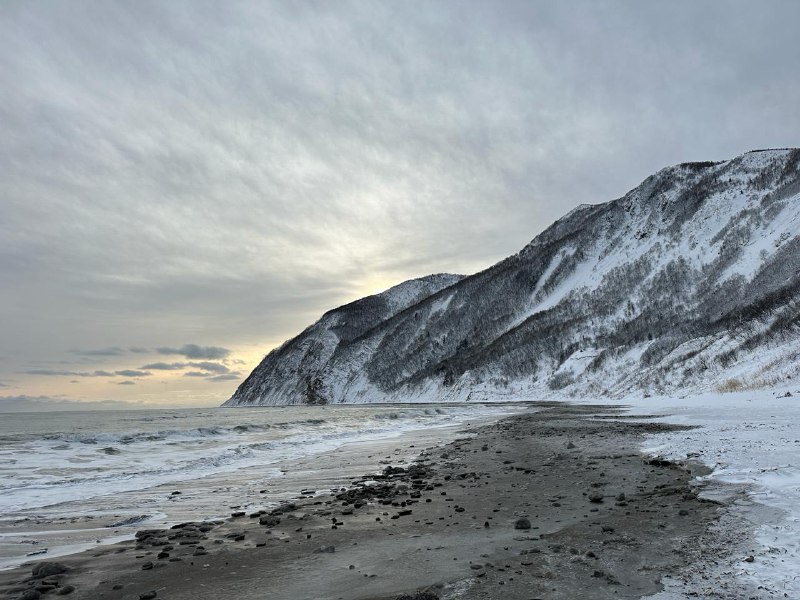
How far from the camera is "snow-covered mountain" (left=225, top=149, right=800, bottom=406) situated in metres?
51.6

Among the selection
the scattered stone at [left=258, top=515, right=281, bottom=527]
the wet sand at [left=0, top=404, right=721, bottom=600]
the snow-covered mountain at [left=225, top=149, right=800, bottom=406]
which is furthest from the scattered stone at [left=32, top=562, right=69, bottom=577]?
the snow-covered mountain at [left=225, top=149, right=800, bottom=406]

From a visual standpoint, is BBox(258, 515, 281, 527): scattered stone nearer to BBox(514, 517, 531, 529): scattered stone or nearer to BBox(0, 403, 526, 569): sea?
BBox(0, 403, 526, 569): sea

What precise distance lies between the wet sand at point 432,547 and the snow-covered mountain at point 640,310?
2715cm

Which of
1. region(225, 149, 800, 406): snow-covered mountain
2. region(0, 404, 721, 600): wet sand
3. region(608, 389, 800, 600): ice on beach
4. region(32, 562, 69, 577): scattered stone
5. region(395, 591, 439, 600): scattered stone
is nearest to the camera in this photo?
region(608, 389, 800, 600): ice on beach

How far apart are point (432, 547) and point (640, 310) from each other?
126 meters

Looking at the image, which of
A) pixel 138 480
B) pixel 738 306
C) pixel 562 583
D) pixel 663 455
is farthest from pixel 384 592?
pixel 738 306

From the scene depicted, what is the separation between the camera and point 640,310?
11950cm

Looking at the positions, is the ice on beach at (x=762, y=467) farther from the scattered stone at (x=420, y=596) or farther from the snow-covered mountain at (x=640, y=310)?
the snow-covered mountain at (x=640, y=310)

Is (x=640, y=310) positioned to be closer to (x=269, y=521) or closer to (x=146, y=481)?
(x=146, y=481)

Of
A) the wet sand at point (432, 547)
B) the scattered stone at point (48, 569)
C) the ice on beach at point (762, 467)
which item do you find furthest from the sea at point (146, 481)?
the ice on beach at point (762, 467)

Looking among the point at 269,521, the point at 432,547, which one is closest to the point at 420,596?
the point at 432,547

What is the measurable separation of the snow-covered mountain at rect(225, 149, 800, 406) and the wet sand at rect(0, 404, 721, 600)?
27.2 meters

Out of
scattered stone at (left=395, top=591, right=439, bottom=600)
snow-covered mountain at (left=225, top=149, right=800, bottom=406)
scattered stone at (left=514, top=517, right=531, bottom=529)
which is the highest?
snow-covered mountain at (left=225, top=149, right=800, bottom=406)

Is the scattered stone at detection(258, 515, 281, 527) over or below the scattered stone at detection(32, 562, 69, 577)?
below
